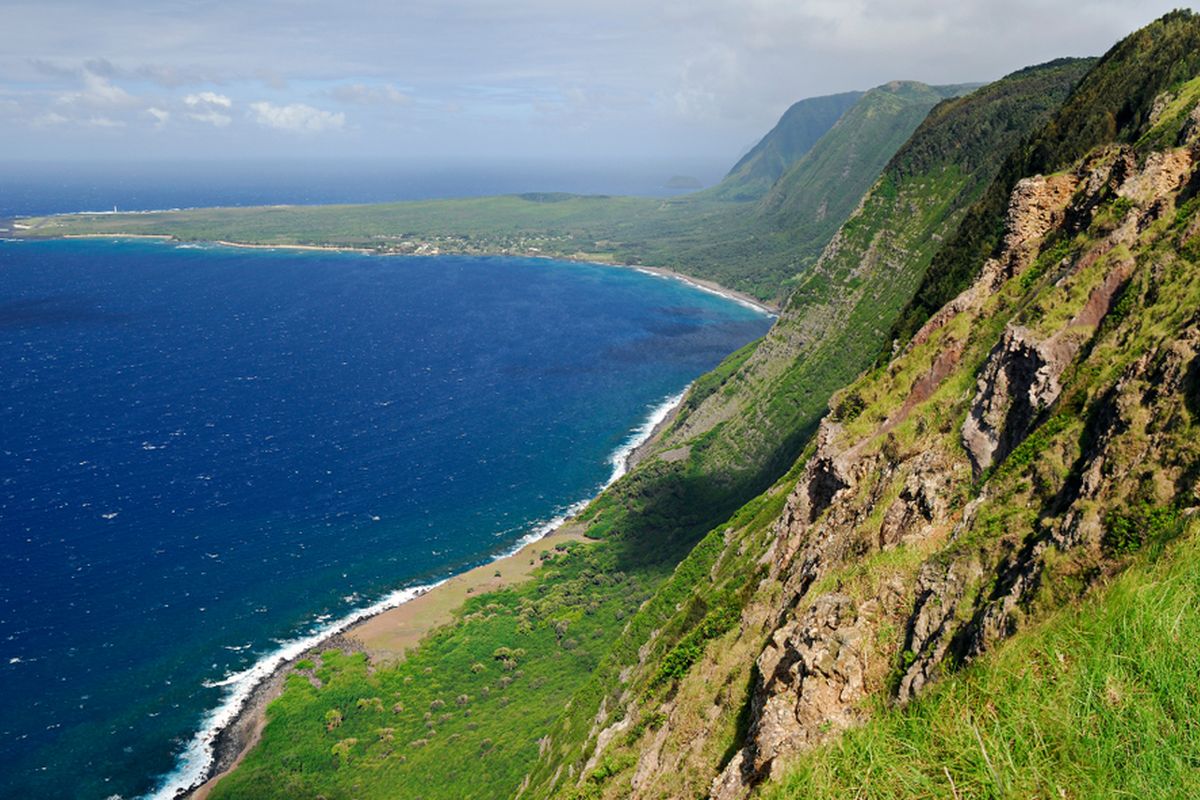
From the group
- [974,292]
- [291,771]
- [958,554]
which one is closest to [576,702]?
[291,771]

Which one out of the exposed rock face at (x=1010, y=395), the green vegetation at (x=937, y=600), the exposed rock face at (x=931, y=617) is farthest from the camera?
the exposed rock face at (x=1010, y=395)

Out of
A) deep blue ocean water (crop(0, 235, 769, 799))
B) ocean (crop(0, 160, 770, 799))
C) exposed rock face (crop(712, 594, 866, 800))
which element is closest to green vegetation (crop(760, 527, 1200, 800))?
exposed rock face (crop(712, 594, 866, 800))

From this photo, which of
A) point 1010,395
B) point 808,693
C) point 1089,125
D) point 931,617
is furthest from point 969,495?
point 1089,125

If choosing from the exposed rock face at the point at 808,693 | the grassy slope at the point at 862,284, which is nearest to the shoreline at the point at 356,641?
the grassy slope at the point at 862,284

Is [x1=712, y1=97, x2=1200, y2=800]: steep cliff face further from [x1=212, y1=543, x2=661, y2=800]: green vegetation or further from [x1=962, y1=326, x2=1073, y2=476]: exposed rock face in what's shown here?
[x1=212, y1=543, x2=661, y2=800]: green vegetation

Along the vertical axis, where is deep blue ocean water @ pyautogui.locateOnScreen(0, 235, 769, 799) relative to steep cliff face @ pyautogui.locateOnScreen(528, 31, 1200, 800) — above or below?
below

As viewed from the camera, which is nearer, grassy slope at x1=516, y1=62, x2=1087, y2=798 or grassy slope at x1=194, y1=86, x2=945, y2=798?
grassy slope at x1=516, y1=62, x2=1087, y2=798

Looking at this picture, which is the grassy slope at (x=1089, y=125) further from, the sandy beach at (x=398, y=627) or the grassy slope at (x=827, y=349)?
the sandy beach at (x=398, y=627)
